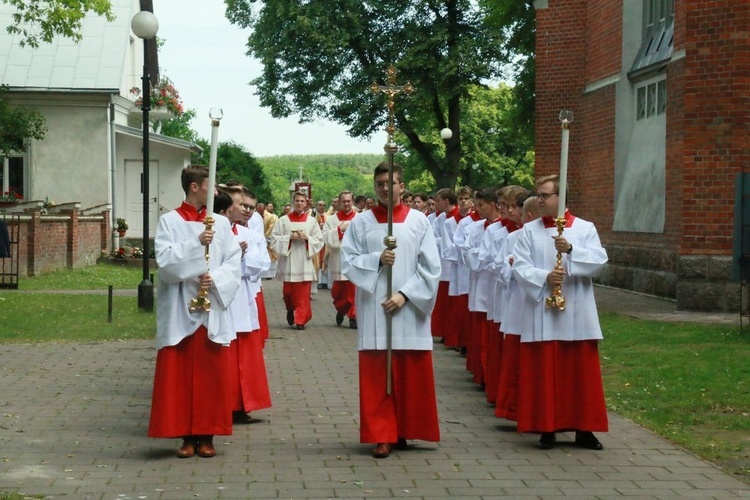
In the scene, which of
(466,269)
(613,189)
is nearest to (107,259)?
(613,189)

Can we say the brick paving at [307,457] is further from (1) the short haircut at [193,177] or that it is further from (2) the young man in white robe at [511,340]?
(1) the short haircut at [193,177]

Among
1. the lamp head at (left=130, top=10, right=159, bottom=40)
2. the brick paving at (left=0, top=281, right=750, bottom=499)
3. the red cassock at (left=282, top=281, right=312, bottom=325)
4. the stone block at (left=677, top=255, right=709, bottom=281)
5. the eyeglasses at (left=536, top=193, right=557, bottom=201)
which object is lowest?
the brick paving at (left=0, top=281, right=750, bottom=499)

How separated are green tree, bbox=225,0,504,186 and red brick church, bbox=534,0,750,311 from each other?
17.0 meters

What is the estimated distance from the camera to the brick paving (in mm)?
7766

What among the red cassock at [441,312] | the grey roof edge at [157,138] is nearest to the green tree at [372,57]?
the grey roof edge at [157,138]

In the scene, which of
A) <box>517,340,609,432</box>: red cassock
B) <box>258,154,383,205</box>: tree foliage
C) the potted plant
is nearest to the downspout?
the potted plant

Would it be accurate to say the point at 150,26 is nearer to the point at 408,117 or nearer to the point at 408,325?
the point at 408,325

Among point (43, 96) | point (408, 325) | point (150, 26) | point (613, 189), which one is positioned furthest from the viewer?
point (43, 96)

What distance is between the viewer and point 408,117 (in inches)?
1961

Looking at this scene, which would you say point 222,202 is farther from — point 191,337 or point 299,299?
point 299,299

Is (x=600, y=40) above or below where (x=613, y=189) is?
above

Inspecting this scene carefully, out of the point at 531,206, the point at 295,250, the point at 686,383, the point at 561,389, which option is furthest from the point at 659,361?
the point at 295,250

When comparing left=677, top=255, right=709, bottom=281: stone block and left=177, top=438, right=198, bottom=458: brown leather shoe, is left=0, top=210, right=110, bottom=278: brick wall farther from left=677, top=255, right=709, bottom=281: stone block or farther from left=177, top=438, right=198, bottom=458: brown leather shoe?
left=177, top=438, right=198, bottom=458: brown leather shoe

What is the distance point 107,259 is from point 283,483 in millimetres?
28843
